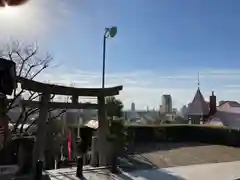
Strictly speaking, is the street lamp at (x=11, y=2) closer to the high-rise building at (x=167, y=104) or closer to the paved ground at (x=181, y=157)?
the paved ground at (x=181, y=157)

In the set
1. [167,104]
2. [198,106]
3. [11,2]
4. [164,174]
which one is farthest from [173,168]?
[167,104]

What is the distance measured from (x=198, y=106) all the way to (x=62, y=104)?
3662 centimetres

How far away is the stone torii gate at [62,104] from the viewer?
11.6 metres

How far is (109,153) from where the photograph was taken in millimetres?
13938

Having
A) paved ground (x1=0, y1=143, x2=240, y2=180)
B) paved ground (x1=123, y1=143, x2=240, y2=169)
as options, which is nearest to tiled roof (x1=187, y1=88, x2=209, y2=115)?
paved ground (x1=123, y1=143, x2=240, y2=169)

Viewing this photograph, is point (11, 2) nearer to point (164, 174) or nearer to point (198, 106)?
point (164, 174)

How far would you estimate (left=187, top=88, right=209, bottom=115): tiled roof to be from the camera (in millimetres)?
46062

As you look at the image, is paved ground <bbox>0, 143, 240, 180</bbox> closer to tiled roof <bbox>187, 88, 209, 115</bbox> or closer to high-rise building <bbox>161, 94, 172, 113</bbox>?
tiled roof <bbox>187, 88, 209, 115</bbox>

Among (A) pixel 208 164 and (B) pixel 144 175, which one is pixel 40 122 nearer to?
(B) pixel 144 175

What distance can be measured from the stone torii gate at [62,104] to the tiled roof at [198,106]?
1326 inches

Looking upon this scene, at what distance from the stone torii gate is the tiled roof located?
33.7 m

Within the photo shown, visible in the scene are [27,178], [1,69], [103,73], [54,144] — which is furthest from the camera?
[103,73]

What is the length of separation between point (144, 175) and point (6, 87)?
698cm

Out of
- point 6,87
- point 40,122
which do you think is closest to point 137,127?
point 40,122
